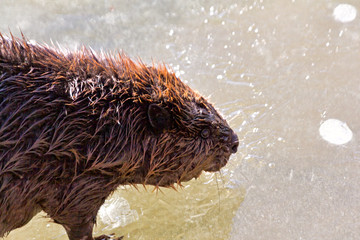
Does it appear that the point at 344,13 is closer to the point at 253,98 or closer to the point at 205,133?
the point at 253,98

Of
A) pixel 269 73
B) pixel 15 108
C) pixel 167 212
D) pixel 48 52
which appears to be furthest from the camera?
pixel 269 73

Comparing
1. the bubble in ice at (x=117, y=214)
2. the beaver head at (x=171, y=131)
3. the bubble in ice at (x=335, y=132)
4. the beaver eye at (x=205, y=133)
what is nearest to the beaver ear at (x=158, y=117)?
the beaver head at (x=171, y=131)

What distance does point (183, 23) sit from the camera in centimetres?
479

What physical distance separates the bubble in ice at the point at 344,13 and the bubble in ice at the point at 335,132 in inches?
57.6

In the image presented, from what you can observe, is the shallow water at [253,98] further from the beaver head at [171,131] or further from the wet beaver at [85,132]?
the beaver head at [171,131]

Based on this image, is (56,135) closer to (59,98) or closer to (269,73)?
(59,98)

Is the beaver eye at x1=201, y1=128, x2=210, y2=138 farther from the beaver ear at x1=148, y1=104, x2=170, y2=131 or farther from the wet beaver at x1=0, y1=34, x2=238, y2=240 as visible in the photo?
the beaver ear at x1=148, y1=104, x2=170, y2=131

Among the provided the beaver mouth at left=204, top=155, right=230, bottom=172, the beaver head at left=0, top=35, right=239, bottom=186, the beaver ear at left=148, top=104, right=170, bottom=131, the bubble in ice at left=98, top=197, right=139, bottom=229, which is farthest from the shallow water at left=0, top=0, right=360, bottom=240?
the beaver ear at left=148, top=104, right=170, bottom=131

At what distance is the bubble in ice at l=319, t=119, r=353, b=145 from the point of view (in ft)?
11.4

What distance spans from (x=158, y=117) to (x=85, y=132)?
0.43 m

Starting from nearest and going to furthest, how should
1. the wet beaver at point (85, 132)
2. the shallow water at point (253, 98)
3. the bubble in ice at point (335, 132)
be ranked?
the wet beaver at point (85, 132) → the shallow water at point (253, 98) → the bubble in ice at point (335, 132)

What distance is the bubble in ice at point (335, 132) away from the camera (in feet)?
11.4

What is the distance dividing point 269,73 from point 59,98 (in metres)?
2.40

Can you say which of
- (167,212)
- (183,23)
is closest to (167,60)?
(183,23)
